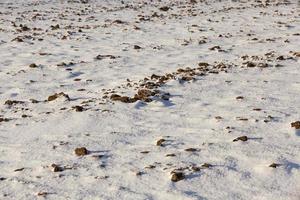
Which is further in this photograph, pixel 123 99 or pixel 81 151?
pixel 123 99

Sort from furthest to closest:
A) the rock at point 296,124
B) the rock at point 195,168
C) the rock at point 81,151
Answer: the rock at point 296,124
the rock at point 81,151
the rock at point 195,168

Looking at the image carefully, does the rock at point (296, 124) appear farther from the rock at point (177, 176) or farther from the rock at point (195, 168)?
the rock at point (177, 176)

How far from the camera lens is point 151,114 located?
10.2 metres

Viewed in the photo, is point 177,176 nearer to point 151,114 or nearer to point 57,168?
point 57,168

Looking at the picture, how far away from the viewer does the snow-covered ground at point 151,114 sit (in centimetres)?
735

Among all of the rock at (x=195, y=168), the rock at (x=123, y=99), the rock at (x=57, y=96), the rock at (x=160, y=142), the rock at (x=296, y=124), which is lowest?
the rock at (x=57, y=96)

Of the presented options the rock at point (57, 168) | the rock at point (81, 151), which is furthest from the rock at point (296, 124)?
the rock at point (57, 168)

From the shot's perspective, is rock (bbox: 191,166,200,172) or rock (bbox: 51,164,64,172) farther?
rock (bbox: 51,164,64,172)

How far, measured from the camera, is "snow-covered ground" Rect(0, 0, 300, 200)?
7.35 metres

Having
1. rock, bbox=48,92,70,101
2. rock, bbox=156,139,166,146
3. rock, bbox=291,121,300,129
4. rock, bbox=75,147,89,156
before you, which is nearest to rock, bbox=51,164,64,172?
rock, bbox=75,147,89,156

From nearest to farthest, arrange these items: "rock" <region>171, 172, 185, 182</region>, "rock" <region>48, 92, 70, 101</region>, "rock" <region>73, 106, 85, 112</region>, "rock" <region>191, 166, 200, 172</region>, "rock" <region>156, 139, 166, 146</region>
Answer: "rock" <region>171, 172, 185, 182</region> → "rock" <region>191, 166, 200, 172</region> → "rock" <region>156, 139, 166, 146</region> → "rock" <region>73, 106, 85, 112</region> → "rock" <region>48, 92, 70, 101</region>

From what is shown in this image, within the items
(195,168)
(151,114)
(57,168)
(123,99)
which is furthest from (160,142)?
(123,99)

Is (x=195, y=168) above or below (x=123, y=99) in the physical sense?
above

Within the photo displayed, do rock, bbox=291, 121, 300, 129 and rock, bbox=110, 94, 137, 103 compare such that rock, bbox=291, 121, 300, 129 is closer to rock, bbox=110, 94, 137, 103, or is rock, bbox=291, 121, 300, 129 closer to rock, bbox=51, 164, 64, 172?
rock, bbox=110, 94, 137, 103
